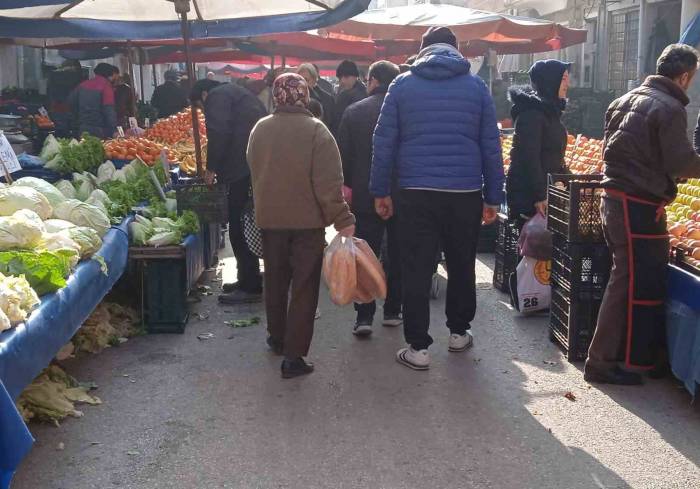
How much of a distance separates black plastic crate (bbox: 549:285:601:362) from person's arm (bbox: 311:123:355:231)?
1.68 metres

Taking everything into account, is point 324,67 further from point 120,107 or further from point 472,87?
point 472,87

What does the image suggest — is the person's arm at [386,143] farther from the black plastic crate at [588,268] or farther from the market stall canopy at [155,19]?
the market stall canopy at [155,19]

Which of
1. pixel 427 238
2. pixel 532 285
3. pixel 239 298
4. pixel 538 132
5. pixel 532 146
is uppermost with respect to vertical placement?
pixel 538 132

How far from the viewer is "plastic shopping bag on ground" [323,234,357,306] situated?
550 cm

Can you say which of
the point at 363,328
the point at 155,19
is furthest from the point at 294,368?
the point at 155,19

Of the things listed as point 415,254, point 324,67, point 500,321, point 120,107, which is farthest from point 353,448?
point 324,67

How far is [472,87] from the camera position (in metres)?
5.38

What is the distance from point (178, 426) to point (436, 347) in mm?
2157

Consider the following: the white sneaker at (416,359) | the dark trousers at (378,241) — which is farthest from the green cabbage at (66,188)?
the white sneaker at (416,359)

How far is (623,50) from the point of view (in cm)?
2191

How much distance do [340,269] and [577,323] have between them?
162 cm

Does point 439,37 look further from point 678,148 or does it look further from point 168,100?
point 168,100

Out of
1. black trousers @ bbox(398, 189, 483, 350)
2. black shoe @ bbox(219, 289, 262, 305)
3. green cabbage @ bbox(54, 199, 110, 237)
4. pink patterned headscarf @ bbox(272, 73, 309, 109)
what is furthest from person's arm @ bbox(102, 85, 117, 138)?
black trousers @ bbox(398, 189, 483, 350)

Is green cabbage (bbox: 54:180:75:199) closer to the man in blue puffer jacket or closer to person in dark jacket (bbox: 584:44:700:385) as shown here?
the man in blue puffer jacket
